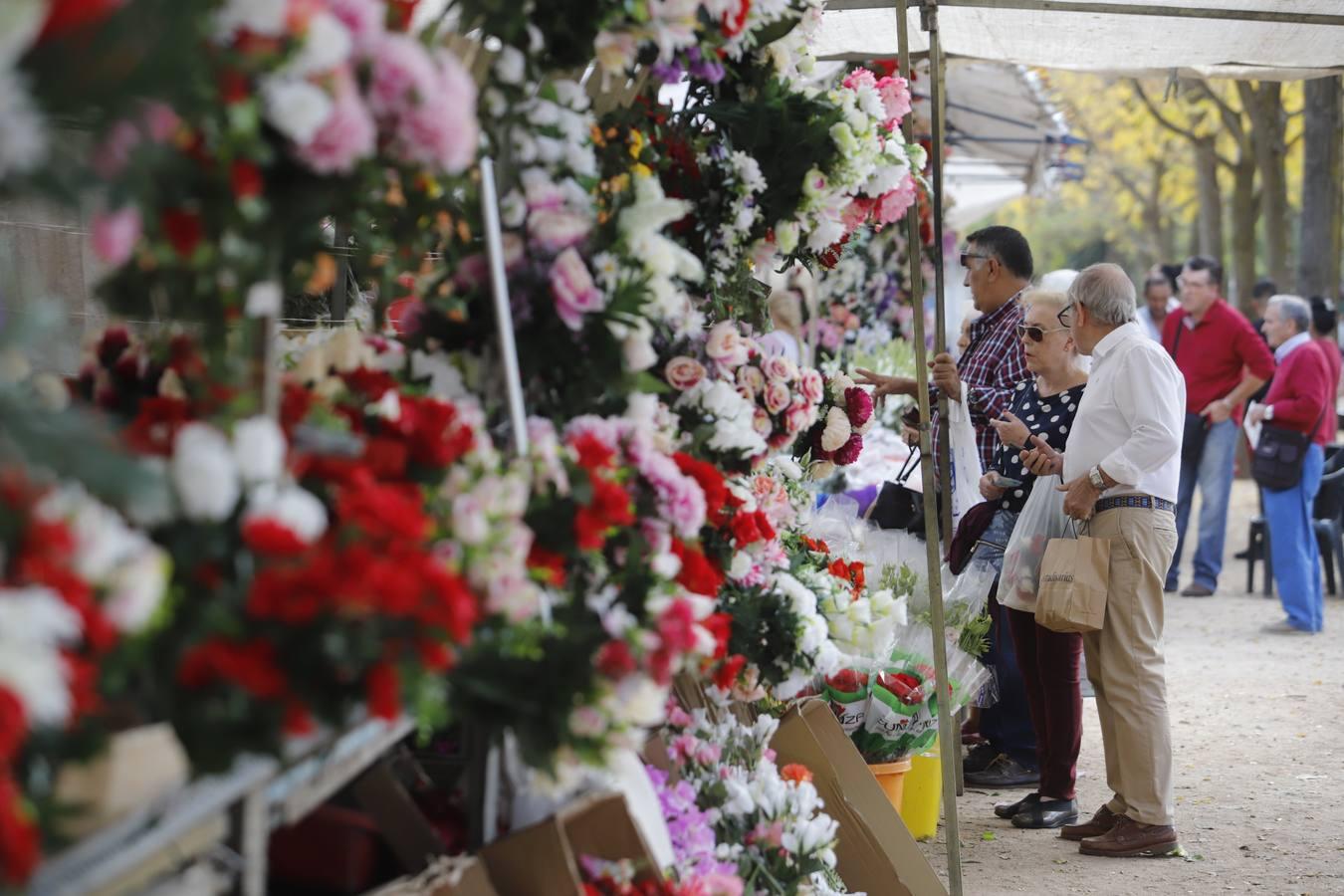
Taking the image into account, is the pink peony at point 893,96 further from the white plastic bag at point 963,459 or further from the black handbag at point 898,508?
the black handbag at point 898,508

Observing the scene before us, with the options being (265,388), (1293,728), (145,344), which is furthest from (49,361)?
(1293,728)

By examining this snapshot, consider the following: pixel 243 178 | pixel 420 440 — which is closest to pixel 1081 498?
pixel 420 440

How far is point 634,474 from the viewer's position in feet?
8.77

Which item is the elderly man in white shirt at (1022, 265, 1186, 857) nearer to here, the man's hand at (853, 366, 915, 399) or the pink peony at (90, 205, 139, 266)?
the man's hand at (853, 366, 915, 399)

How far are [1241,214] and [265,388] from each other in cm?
1711

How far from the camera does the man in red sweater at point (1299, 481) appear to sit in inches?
369

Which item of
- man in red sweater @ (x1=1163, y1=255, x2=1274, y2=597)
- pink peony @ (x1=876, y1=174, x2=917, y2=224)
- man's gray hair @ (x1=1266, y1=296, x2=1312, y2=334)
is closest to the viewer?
pink peony @ (x1=876, y1=174, x2=917, y2=224)

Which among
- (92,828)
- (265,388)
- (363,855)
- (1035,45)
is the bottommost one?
(363,855)

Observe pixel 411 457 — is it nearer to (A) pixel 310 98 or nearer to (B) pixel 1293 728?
(A) pixel 310 98

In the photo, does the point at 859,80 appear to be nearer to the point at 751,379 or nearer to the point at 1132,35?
the point at 751,379

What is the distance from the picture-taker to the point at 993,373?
5.86m

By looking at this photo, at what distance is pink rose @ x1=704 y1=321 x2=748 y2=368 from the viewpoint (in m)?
3.35

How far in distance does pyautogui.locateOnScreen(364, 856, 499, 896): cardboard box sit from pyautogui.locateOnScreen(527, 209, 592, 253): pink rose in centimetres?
110

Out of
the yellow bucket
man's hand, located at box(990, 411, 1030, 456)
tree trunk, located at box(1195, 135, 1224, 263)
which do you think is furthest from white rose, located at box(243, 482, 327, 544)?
tree trunk, located at box(1195, 135, 1224, 263)
